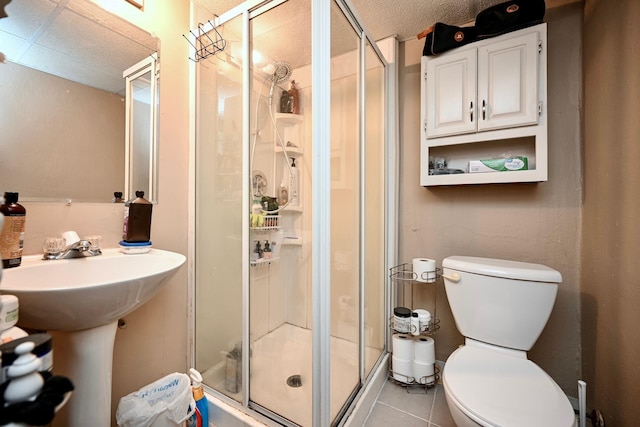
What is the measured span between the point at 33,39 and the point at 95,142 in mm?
361

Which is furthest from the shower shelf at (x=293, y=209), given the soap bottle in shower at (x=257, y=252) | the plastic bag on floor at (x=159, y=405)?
the plastic bag on floor at (x=159, y=405)

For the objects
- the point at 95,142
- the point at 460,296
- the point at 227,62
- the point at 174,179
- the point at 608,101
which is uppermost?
the point at 227,62

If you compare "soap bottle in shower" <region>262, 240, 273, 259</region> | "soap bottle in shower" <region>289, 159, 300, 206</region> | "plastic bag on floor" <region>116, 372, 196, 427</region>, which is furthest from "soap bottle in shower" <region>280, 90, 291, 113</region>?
"plastic bag on floor" <region>116, 372, 196, 427</region>

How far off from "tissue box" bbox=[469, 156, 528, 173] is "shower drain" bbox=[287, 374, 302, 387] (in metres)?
1.43

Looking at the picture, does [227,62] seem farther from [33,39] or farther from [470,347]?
[470,347]

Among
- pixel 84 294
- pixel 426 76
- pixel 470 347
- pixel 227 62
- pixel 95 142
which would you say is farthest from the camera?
pixel 426 76

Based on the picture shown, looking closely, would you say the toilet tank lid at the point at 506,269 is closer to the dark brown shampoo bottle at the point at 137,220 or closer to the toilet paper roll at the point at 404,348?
the toilet paper roll at the point at 404,348

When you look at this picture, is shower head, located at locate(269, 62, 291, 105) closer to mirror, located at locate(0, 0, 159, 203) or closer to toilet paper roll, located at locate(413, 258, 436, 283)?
mirror, located at locate(0, 0, 159, 203)

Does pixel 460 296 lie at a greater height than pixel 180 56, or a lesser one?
lesser

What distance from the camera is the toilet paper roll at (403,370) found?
4.95 feet

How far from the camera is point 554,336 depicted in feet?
4.55

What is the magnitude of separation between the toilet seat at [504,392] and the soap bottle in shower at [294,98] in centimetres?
148

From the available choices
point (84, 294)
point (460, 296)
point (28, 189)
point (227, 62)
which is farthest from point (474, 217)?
point (28, 189)

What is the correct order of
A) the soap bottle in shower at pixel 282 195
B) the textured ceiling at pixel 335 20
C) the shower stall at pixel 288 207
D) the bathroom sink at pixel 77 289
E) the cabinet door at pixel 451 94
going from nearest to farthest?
the bathroom sink at pixel 77 289
the shower stall at pixel 288 207
the textured ceiling at pixel 335 20
the cabinet door at pixel 451 94
the soap bottle in shower at pixel 282 195
